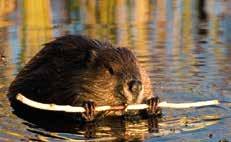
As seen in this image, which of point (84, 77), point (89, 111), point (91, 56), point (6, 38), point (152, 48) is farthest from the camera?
point (6, 38)

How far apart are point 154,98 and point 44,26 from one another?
A: 8827 mm

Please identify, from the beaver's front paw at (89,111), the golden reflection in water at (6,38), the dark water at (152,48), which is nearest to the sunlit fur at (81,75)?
the beaver's front paw at (89,111)

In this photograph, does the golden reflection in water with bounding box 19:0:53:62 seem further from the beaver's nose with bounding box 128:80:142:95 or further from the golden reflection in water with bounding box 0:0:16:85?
the beaver's nose with bounding box 128:80:142:95

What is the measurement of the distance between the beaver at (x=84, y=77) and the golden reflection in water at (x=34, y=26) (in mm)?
2653

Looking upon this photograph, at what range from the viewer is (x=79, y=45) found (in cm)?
760

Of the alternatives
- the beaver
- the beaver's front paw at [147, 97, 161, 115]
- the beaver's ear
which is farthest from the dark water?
the beaver's ear

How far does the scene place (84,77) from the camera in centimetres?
698

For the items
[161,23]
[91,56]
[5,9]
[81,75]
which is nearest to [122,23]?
[161,23]

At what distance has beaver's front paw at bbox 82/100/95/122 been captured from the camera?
6.67m

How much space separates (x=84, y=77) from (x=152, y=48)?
443 centimetres

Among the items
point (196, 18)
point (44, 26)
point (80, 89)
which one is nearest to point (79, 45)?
point (80, 89)

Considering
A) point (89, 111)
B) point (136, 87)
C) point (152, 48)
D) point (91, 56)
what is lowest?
point (89, 111)

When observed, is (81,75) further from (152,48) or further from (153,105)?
(152,48)

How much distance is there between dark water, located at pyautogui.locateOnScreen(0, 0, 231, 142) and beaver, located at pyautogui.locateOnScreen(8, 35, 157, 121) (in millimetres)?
234
